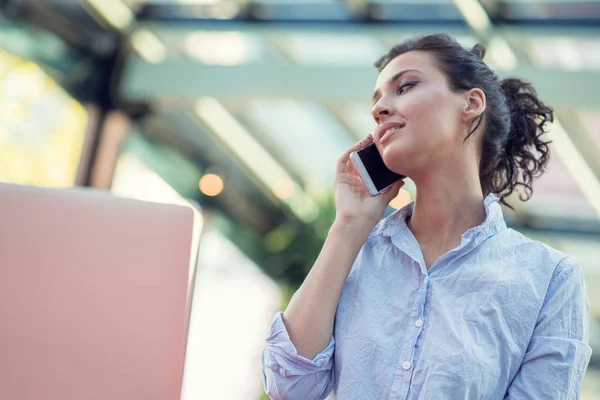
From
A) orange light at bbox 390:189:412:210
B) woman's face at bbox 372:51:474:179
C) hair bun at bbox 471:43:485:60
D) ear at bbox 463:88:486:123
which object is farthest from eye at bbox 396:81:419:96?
orange light at bbox 390:189:412:210

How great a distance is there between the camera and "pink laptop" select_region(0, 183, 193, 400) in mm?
1386

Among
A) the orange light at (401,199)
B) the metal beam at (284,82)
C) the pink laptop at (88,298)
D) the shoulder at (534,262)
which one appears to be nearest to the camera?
the pink laptop at (88,298)

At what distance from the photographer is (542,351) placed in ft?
4.76

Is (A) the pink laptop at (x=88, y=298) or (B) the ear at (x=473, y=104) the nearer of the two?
(A) the pink laptop at (x=88, y=298)

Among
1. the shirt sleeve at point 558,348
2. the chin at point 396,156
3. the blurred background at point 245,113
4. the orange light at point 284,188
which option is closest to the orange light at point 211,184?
the blurred background at point 245,113

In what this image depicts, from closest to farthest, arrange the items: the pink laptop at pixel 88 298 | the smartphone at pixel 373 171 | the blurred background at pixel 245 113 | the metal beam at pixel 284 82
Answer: the pink laptop at pixel 88 298, the smartphone at pixel 373 171, the metal beam at pixel 284 82, the blurred background at pixel 245 113

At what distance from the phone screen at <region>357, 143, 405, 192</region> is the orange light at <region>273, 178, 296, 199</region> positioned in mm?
6002

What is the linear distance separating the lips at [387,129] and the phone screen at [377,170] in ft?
0.39

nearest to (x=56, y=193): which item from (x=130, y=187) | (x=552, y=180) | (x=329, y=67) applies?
(x=329, y=67)

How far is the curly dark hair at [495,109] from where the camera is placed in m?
1.74

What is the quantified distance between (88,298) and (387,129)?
2.27 feet

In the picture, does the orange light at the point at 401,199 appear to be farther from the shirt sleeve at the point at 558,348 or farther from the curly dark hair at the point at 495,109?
the shirt sleeve at the point at 558,348

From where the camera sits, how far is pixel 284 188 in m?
7.93

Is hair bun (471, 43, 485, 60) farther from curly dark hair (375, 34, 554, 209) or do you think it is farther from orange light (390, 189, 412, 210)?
orange light (390, 189, 412, 210)
